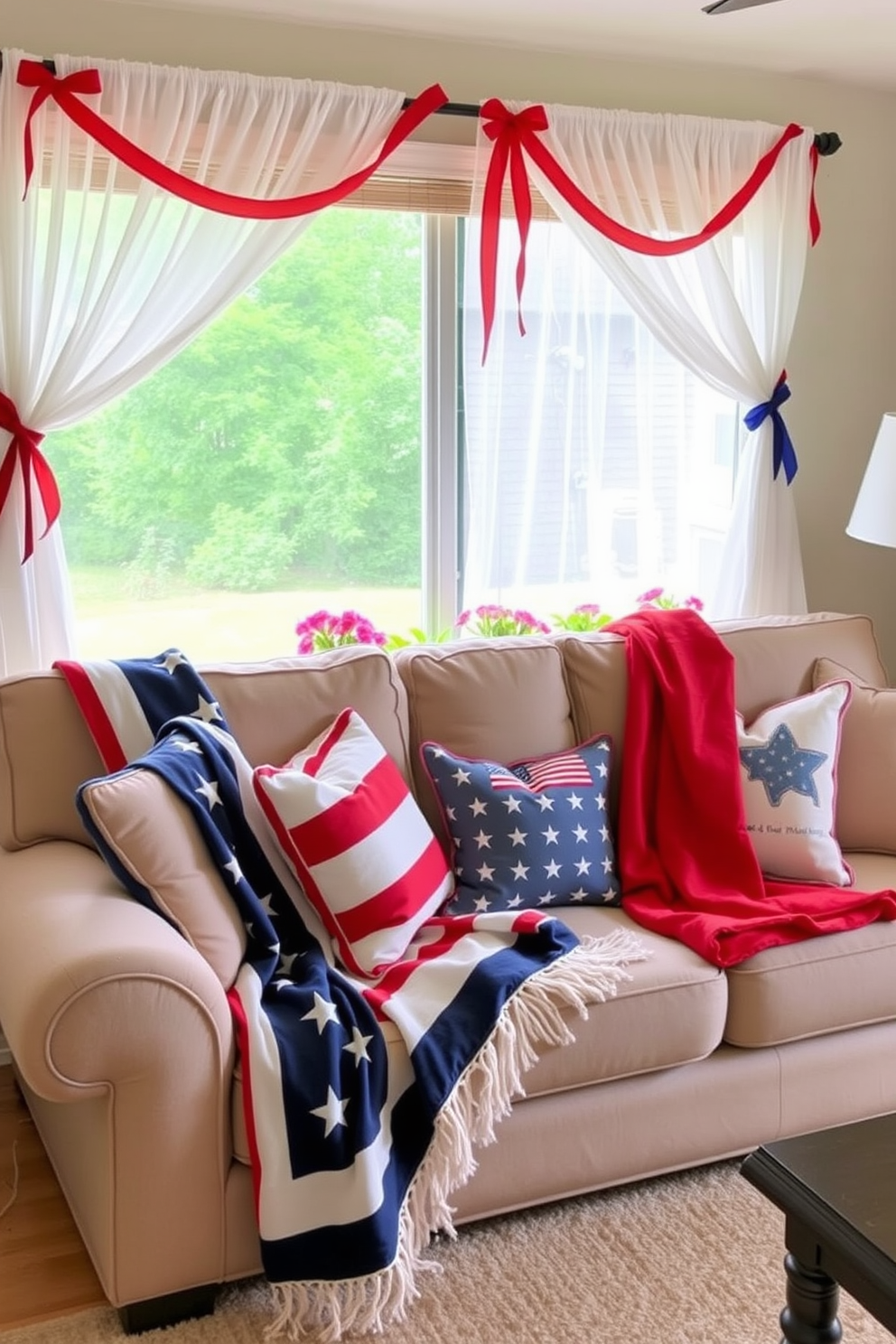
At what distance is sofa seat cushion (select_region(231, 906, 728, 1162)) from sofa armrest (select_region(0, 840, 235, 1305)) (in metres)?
0.35

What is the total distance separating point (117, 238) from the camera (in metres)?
2.95

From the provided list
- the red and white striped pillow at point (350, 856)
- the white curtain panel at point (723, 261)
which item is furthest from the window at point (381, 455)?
the red and white striped pillow at point (350, 856)

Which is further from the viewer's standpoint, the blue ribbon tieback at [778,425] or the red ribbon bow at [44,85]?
the blue ribbon tieback at [778,425]

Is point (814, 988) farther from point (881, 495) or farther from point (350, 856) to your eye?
point (881, 495)

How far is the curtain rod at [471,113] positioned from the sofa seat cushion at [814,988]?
2.03 meters

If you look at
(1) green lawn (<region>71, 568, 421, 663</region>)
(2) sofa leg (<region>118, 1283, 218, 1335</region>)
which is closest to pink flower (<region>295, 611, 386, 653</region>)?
(1) green lawn (<region>71, 568, 421, 663</region>)

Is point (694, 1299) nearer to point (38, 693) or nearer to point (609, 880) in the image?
point (609, 880)

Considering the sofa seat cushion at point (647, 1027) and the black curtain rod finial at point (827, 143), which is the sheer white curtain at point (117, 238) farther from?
Answer: the sofa seat cushion at point (647, 1027)

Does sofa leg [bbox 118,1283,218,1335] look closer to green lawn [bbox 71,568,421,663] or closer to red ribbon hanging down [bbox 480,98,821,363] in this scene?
green lawn [bbox 71,568,421,663]

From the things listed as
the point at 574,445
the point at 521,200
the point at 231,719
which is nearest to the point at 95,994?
the point at 231,719

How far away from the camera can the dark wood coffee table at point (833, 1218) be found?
5.29 feet

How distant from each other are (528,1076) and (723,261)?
88.1 inches

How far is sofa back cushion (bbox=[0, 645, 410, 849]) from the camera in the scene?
8.17 feet

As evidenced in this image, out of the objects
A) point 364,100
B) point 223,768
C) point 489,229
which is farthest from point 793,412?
point 223,768
